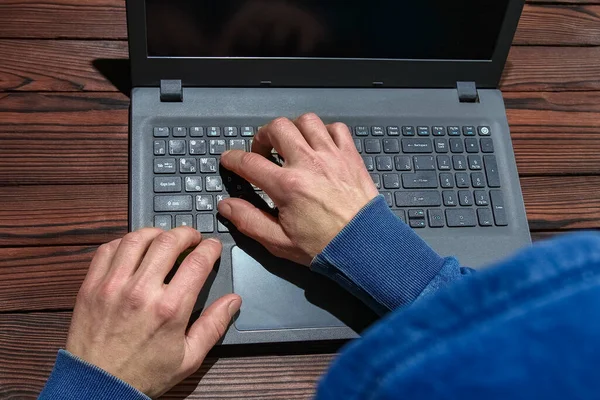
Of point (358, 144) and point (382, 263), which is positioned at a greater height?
point (358, 144)

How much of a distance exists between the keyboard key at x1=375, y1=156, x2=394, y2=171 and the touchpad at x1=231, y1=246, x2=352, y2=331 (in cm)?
16

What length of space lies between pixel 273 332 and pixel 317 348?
0.20ft

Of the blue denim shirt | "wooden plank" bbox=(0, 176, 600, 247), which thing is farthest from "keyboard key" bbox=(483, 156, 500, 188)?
the blue denim shirt

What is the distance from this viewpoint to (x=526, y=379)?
0.74 ft

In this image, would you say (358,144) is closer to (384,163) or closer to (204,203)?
(384,163)

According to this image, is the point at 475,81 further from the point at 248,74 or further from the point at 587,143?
the point at 248,74

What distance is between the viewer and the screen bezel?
77 centimetres

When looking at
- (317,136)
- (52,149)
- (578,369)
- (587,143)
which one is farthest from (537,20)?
(578,369)

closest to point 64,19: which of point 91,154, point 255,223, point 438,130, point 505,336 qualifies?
point 91,154

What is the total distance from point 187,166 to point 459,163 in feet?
1.10

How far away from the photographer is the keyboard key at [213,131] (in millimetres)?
782

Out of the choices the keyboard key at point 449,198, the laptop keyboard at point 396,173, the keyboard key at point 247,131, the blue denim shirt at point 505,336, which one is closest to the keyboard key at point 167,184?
the laptop keyboard at point 396,173

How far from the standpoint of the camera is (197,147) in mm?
771

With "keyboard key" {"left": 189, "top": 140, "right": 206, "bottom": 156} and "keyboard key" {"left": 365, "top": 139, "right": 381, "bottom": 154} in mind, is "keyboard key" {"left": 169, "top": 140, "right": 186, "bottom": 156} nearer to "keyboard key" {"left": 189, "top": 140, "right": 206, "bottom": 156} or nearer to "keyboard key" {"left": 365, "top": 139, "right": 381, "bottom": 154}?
"keyboard key" {"left": 189, "top": 140, "right": 206, "bottom": 156}
